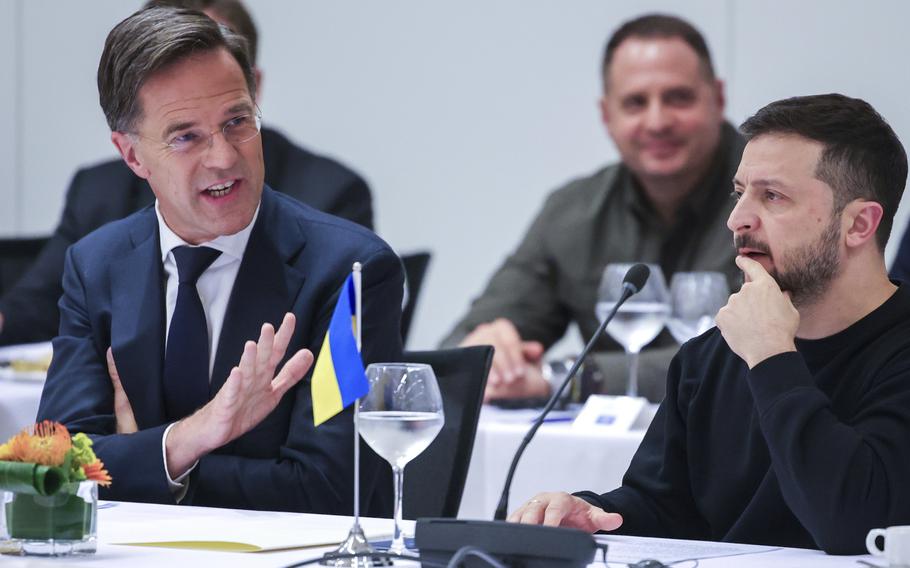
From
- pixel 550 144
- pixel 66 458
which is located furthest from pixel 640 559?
pixel 550 144

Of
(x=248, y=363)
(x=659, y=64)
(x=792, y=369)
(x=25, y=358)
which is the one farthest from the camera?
(x=659, y=64)

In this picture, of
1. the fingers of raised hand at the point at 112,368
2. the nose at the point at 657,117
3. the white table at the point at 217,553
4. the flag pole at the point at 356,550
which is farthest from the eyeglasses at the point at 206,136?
the nose at the point at 657,117

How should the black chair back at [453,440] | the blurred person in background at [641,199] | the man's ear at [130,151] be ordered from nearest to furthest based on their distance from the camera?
1. the black chair back at [453,440]
2. the man's ear at [130,151]
3. the blurred person in background at [641,199]

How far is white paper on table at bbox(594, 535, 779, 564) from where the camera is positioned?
63.4 inches

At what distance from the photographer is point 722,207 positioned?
13.1 feet

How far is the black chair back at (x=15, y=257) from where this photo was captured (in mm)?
4859

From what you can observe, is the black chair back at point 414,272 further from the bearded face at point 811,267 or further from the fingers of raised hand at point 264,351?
the bearded face at point 811,267

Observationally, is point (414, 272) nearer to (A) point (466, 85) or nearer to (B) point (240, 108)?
(A) point (466, 85)

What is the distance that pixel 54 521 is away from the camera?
5.29ft

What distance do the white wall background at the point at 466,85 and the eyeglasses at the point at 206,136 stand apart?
123 inches

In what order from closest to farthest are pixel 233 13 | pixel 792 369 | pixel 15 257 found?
1. pixel 792 369
2. pixel 233 13
3. pixel 15 257

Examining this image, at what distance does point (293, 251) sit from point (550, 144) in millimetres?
3321

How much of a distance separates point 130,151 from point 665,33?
6.68ft

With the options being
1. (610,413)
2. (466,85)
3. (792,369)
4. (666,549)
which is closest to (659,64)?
(610,413)
